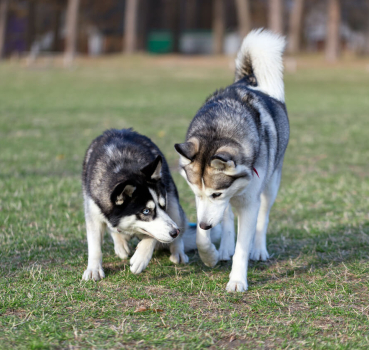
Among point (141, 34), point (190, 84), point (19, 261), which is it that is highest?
point (141, 34)

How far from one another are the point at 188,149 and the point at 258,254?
4.98 feet

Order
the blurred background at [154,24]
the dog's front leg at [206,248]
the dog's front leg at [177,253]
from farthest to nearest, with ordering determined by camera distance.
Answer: the blurred background at [154,24], the dog's front leg at [177,253], the dog's front leg at [206,248]

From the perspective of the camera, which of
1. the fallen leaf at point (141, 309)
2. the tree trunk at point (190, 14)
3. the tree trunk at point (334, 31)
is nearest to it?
the fallen leaf at point (141, 309)

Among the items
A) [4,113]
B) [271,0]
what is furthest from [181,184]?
[271,0]

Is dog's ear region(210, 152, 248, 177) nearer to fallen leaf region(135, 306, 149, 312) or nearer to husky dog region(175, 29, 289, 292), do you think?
husky dog region(175, 29, 289, 292)

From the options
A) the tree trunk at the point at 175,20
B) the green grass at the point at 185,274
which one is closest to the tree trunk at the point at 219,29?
the tree trunk at the point at 175,20

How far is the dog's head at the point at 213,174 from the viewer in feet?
12.9

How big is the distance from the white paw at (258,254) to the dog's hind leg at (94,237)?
4.75 feet

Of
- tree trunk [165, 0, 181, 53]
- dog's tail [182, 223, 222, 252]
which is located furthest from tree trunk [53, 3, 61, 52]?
dog's tail [182, 223, 222, 252]

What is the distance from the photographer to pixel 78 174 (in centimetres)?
848

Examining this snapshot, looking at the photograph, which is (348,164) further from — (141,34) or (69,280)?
(141,34)

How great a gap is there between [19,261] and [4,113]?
12.4 metres

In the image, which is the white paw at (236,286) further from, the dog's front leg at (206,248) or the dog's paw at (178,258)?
the dog's paw at (178,258)

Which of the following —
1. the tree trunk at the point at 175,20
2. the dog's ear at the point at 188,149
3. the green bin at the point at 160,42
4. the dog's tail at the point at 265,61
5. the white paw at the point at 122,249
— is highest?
the tree trunk at the point at 175,20
